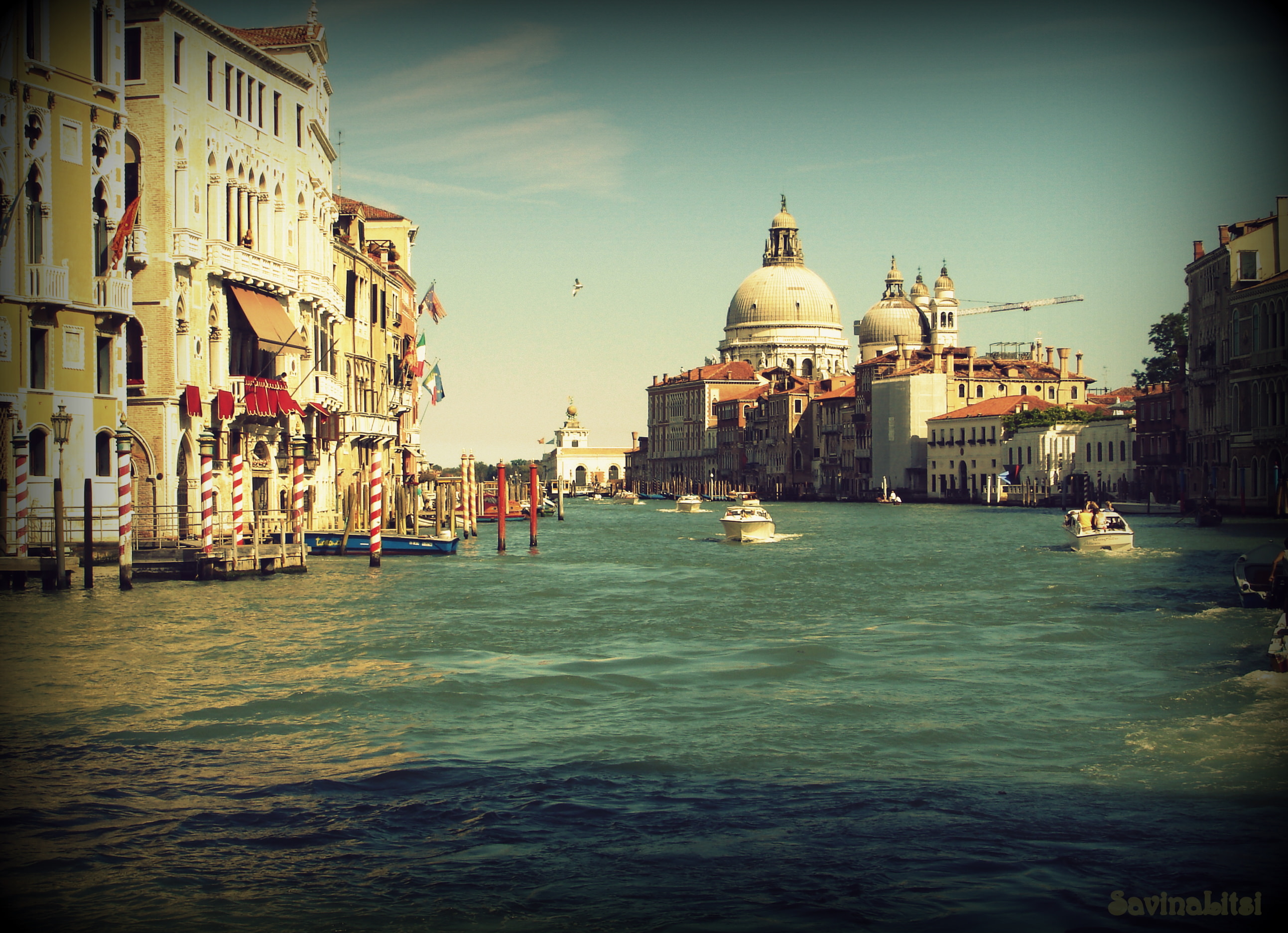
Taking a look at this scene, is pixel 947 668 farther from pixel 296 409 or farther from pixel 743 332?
pixel 743 332

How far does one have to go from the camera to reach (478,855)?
7.12 metres

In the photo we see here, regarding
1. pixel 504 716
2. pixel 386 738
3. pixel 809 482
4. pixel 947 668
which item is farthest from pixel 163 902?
pixel 809 482

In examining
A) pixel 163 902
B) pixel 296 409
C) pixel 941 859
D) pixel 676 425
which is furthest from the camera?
pixel 676 425

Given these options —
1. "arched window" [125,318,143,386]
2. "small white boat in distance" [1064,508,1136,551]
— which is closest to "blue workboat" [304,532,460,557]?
"arched window" [125,318,143,386]

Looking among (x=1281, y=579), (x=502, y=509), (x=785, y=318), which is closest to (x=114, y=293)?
(x=502, y=509)

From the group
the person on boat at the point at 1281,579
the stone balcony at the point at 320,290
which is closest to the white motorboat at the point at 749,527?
the stone balcony at the point at 320,290

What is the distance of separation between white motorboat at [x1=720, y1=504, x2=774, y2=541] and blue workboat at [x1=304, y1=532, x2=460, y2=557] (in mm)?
9839

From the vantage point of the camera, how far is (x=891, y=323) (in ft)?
338

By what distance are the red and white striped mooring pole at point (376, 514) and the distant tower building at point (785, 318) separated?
297 feet

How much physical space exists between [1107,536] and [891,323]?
2948 inches

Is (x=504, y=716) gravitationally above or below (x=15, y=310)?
below

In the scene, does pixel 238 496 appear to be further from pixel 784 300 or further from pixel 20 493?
pixel 784 300

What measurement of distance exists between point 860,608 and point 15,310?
39.8ft

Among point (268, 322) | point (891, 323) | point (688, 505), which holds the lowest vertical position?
point (688, 505)
